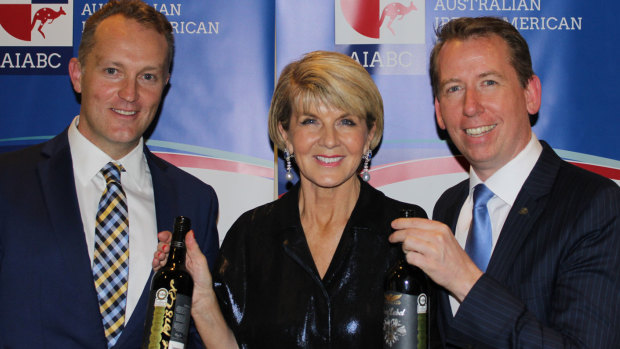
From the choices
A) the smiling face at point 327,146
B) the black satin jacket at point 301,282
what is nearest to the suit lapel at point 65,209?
the black satin jacket at point 301,282

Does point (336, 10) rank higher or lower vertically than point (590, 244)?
higher

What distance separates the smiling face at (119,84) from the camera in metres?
2.58

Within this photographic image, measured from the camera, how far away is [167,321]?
6.29ft

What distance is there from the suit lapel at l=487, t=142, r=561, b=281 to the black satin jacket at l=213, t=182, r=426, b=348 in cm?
40

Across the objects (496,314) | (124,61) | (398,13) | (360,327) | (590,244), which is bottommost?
(360,327)

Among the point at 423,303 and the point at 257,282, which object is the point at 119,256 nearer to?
the point at 257,282

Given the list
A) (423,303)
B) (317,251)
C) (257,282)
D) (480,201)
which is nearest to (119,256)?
(257,282)

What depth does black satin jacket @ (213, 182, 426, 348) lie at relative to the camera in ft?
7.73

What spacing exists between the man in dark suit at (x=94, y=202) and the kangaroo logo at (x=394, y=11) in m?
1.21

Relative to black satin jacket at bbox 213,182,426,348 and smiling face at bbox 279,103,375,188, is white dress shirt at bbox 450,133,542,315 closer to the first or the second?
black satin jacket at bbox 213,182,426,348

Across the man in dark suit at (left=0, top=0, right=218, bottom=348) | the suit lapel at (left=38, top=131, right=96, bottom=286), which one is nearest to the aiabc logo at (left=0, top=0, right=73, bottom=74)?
the man in dark suit at (left=0, top=0, right=218, bottom=348)

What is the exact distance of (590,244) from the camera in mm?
2051

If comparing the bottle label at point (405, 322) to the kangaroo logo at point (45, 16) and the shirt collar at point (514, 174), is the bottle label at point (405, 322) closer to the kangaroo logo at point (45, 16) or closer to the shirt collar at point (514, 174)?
the shirt collar at point (514, 174)

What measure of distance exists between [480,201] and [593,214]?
0.45 meters
